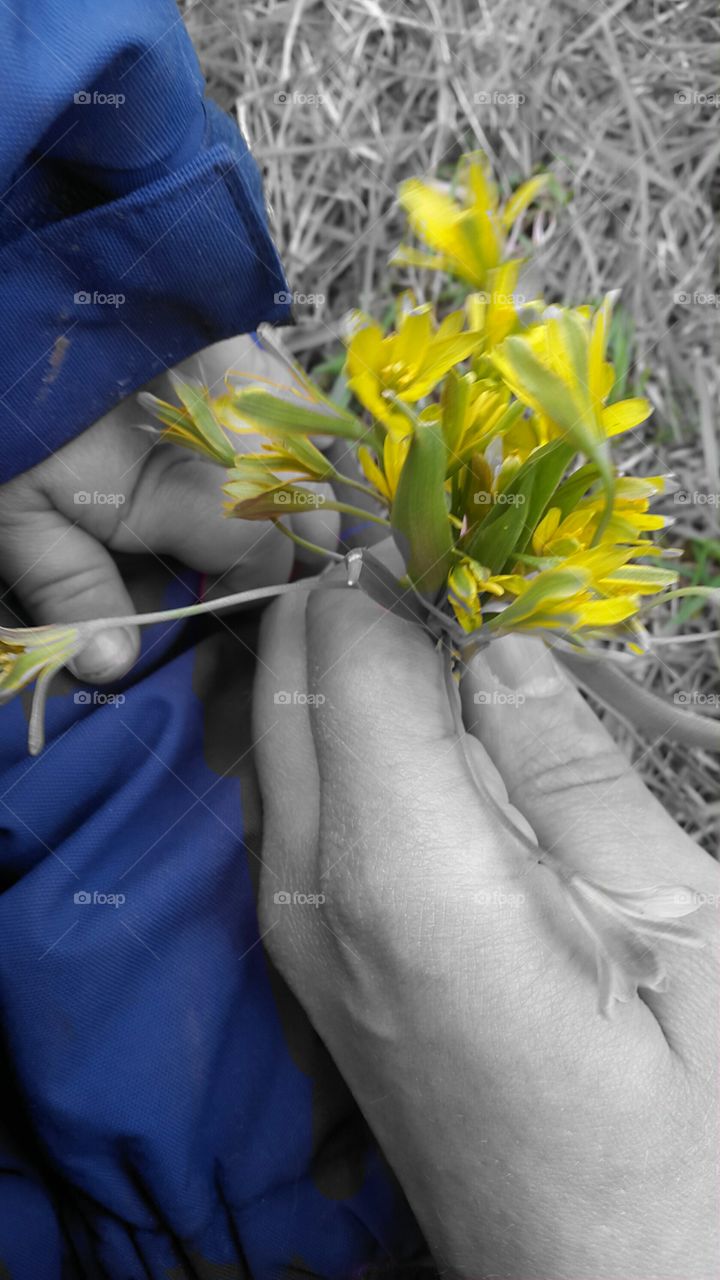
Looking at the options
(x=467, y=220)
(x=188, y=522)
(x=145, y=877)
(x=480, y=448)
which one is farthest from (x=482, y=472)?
(x=145, y=877)

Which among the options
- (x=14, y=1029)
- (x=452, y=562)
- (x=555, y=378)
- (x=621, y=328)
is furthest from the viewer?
(x=621, y=328)

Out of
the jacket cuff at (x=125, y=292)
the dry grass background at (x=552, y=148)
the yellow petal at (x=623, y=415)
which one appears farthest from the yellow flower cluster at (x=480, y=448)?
the dry grass background at (x=552, y=148)

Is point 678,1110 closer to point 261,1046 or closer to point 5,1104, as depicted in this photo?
point 261,1046

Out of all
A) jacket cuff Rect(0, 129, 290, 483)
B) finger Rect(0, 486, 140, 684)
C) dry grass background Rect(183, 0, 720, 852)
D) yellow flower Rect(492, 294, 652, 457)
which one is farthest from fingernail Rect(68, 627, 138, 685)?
dry grass background Rect(183, 0, 720, 852)

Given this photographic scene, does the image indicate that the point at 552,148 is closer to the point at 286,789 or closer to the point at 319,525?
the point at 319,525

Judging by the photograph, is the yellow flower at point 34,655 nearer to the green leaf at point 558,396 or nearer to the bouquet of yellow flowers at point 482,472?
the bouquet of yellow flowers at point 482,472

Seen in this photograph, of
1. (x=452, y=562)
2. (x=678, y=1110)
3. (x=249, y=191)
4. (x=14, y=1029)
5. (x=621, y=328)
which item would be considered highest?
(x=249, y=191)

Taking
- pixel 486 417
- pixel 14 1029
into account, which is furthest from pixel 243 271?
pixel 14 1029
